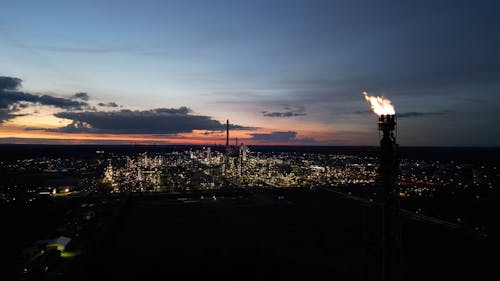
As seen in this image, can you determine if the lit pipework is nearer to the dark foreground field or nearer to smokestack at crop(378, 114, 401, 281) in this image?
smokestack at crop(378, 114, 401, 281)

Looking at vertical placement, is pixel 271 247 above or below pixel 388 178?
below

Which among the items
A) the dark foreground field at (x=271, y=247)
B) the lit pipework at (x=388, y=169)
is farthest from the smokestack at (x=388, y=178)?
the dark foreground field at (x=271, y=247)

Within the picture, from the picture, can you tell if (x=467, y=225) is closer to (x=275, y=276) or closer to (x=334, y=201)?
(x=334, y=201)

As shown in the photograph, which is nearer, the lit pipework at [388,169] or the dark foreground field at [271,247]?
the lit pipework at [388,169]

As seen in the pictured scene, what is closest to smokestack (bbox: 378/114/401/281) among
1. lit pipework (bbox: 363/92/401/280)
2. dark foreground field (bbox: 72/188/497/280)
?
lit pipework (bbox: 363/92/401/280)

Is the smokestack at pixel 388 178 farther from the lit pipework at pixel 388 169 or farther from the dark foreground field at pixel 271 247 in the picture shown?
the dark foreground field at pixel 271 247

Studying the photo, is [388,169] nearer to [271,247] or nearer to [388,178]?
[388,178]

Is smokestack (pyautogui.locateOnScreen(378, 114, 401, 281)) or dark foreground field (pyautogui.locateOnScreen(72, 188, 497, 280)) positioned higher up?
smokestack (pyautogui.locateOnScreen(378, 114, 401, 281))

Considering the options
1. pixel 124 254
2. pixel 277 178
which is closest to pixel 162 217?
pixel 124 254

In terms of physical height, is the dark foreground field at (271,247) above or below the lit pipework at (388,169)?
below

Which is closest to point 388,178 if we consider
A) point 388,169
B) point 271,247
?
point 388,169
